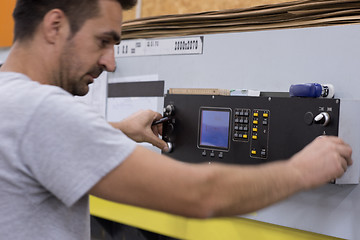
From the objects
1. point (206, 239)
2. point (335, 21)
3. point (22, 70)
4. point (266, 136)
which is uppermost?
point (335, 21)

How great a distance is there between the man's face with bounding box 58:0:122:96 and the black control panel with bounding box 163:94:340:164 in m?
0.26

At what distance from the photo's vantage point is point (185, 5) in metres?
1.12

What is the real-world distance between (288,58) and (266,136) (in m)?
0.17

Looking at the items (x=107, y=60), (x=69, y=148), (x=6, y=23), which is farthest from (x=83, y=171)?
(x=6, y=23)

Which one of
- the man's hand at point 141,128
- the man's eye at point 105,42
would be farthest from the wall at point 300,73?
the man's eye at point 105,42

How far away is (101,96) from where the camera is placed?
1.28 m

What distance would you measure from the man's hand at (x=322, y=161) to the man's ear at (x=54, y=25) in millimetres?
395

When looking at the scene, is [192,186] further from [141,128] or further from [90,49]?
[141,128]

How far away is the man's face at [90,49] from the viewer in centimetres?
70

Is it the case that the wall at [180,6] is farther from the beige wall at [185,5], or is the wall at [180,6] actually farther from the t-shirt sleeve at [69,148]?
the t-shirt sleeve at [69,148]

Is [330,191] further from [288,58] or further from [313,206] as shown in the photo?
[288,58]

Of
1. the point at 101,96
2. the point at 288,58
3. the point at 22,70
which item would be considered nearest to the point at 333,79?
the point at 288,58

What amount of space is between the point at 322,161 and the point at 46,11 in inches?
18.7

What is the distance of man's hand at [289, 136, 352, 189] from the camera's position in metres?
0.64
